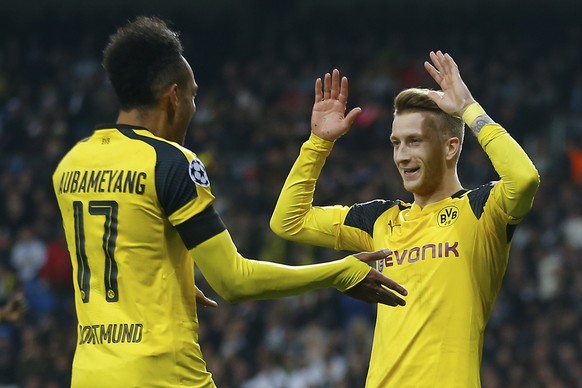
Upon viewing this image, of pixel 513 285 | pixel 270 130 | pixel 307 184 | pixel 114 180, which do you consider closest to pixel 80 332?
pixel 114 180

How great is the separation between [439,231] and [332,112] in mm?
904

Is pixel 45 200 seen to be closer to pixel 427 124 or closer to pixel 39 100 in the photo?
pixel 39 100

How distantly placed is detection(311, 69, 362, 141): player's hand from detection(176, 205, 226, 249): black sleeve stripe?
1582 millimetres

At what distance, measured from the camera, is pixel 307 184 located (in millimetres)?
5723

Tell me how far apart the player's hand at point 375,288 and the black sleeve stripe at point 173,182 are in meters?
0.73

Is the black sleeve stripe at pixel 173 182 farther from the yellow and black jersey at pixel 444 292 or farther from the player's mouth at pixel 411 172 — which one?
the player's mouth at pixel 411 172

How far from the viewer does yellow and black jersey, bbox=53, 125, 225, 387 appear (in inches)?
164

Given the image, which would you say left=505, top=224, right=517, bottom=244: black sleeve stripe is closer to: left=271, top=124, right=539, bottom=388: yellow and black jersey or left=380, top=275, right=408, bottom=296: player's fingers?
left=271, top=124, right=539, bottom=388: yellow and black jersey

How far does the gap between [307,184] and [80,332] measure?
1770mm

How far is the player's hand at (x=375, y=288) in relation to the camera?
439 cm

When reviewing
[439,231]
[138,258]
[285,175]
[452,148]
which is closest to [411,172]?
[452,148]

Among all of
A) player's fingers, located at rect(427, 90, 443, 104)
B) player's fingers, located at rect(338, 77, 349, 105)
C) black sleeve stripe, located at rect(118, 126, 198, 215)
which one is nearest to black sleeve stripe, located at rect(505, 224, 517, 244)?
player's fingers, located at rect(427, 90, 443, 104)

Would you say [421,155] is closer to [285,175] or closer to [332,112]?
[332,112]

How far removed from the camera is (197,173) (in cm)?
422
